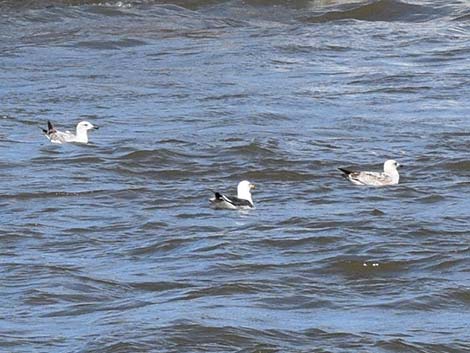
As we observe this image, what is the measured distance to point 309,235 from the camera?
11.7 metres

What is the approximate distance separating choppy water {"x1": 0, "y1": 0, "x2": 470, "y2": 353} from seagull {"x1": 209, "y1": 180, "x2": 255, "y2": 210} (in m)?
0.09

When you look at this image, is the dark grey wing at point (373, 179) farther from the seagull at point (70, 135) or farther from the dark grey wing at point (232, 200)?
the seagull at point (70, 135)

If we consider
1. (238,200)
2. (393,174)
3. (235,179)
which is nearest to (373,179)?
(393,174)

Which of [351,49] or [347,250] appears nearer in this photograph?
[347,250]

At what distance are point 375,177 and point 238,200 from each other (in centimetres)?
160

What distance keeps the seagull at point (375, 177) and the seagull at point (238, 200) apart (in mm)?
1110

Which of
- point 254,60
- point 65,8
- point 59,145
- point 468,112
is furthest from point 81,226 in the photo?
point 65,8

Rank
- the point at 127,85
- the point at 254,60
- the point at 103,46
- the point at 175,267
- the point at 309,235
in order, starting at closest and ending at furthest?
the point at 175,267
the point at 309,235
the point at 127,85
the point at 254,60
the point at 103,46

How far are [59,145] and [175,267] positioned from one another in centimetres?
509

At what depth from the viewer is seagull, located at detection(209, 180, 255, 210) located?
12.5 m

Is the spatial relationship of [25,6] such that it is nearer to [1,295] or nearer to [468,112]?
[468,112]

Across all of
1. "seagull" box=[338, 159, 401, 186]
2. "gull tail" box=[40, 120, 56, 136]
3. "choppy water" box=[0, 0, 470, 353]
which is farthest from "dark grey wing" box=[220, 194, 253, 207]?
"gull tail" box=[40, 120, 56, 136]

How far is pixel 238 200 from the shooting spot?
12.6m

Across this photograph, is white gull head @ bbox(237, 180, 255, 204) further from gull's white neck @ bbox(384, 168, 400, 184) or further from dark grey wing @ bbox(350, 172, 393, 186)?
gull's white neck @ bbox(384, 168, 400, 184)
